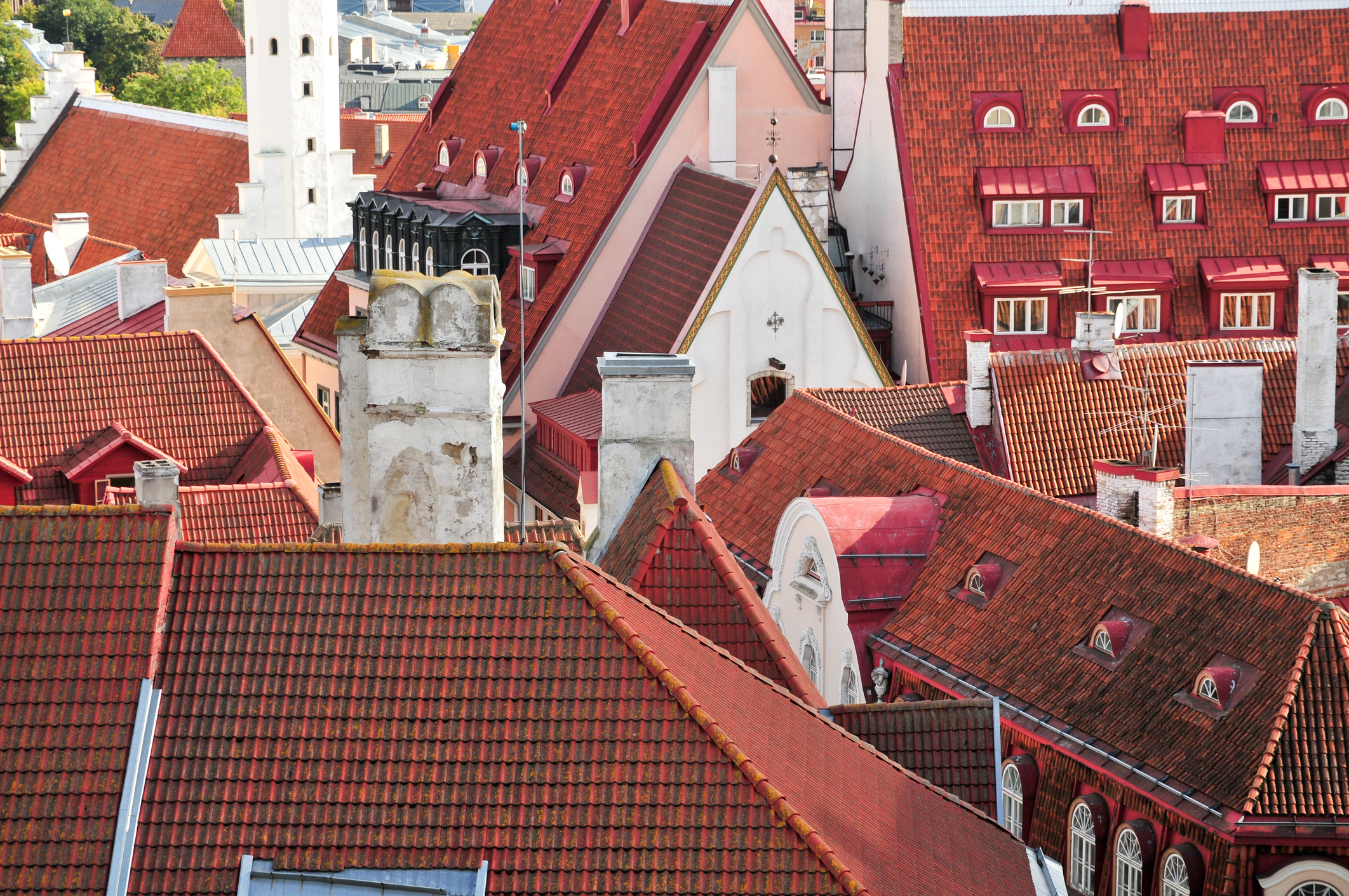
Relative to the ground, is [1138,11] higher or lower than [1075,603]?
higher

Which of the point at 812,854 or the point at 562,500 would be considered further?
the point at 562,500

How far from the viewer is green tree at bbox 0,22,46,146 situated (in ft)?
445

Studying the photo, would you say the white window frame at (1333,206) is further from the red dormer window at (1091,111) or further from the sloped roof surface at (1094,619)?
the sloped roof surface at (1094,619)

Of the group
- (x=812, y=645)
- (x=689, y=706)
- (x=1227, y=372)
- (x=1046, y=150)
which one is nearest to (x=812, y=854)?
(x=689, y=706)

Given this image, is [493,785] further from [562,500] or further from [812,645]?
[562,500]

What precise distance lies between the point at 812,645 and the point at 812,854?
86.5 feet

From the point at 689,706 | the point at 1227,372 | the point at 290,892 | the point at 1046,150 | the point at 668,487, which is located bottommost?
the point at 290,892

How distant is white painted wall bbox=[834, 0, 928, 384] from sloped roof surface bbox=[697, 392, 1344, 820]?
1399cm

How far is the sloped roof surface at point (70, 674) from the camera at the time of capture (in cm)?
1897

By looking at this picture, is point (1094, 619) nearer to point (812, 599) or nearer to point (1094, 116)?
point (812, 599)

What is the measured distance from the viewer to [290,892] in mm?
18672

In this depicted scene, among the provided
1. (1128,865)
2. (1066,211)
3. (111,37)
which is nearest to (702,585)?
(1128,865)

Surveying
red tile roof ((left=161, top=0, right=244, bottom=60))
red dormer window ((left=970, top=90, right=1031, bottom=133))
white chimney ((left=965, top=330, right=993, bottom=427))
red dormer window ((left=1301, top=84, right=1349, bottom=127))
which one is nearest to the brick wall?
white chimney ((left=965, top=330, right=993, bottom=427))

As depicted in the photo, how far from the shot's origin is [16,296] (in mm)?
61375
